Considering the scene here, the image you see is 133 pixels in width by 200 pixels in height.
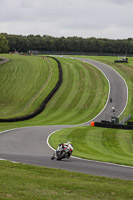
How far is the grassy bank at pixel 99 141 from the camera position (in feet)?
88.8

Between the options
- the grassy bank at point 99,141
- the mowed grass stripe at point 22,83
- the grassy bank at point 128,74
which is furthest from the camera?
the mowed grass stripe at point 22,83

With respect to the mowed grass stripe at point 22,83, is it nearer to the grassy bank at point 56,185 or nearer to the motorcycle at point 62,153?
the motorcycle at point 62,153

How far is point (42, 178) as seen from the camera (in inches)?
582

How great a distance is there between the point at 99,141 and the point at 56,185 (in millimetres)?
19038

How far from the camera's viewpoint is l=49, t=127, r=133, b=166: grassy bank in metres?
27.1

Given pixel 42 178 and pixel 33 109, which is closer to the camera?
pixel 42 178

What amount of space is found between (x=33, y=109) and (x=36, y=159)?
126ft

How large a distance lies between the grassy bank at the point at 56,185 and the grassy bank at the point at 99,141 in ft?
30.5

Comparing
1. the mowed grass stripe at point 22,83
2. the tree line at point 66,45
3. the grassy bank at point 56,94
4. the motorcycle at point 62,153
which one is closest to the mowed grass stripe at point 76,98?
the grassy bank at point 56,94

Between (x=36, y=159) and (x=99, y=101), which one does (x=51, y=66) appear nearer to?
(x=99, y=101)

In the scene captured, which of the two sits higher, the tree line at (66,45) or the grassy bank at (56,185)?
the tree line at (66,45)

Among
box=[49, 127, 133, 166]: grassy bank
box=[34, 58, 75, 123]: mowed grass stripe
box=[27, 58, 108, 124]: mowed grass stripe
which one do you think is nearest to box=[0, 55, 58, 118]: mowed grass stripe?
box=[34, 58, 75, 123]: mowed grass stripe

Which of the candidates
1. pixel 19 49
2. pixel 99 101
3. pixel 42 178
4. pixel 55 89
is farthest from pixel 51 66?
pixel 19 49

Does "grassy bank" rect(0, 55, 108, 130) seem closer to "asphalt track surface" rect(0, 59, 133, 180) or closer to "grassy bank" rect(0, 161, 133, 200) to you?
"asphalt track surface" rect(0, 59, 133, 180)
